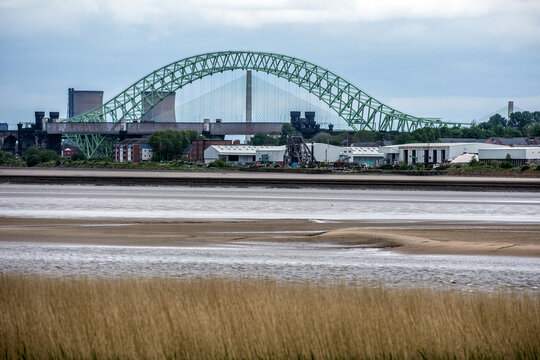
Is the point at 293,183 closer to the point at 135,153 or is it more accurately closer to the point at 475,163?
the point at 475,163

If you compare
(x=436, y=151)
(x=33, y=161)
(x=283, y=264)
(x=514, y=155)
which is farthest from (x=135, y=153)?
(x=283, y=264)

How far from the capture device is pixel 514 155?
126 m

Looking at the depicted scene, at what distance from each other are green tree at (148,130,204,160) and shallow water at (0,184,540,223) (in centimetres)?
12731

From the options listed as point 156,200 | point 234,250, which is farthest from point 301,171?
point 234,250

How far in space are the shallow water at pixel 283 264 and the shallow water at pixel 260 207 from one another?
448 inches

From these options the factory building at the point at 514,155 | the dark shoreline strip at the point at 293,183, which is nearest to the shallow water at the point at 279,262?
the dark shoreline strip at the point at 293,183

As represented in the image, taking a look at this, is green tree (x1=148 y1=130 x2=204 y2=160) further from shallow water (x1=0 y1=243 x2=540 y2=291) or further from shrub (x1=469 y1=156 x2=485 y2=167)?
shallow water (x1=0 y1=243 x2=540 y2=291)

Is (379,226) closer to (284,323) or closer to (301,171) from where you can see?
(284,323)

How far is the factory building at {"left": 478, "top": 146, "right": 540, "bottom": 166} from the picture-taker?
4884 inches

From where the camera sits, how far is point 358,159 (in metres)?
163

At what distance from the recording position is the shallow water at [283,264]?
1705cm

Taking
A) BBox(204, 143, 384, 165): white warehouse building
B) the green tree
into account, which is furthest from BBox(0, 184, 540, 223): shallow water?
the green tree

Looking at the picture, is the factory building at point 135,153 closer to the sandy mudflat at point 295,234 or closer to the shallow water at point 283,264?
the sandy mudflat at point 295,234

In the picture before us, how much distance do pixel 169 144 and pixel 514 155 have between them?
83.8 metres
